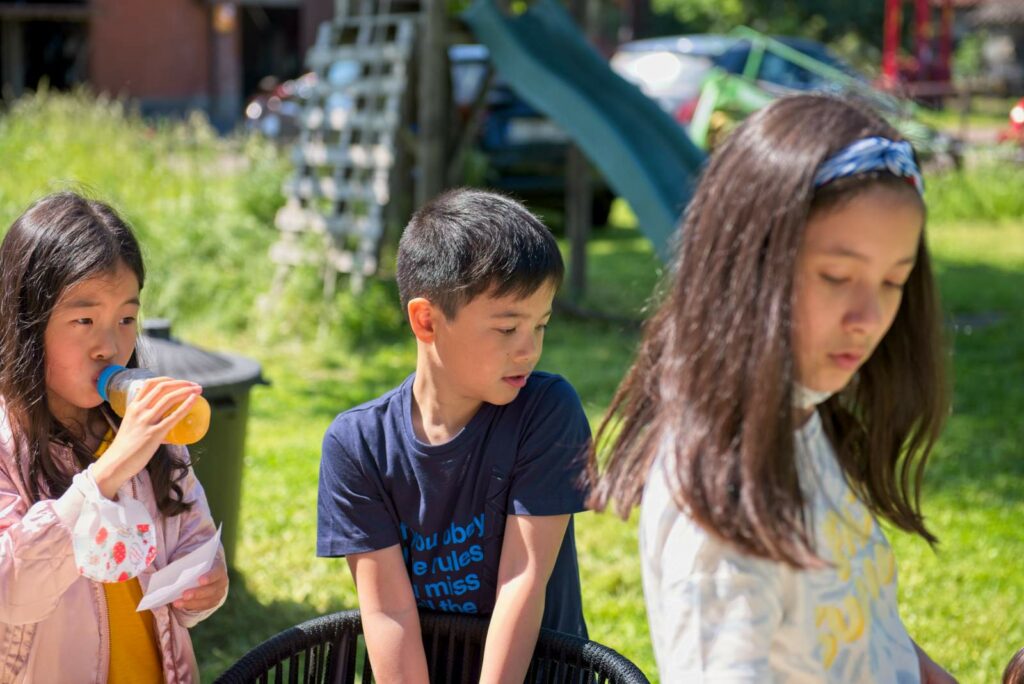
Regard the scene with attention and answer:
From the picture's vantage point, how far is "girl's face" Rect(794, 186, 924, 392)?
1321 mm

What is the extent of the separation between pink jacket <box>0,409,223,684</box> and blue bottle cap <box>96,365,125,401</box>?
0.50 ft

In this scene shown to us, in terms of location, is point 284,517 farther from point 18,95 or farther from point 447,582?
point 18,95

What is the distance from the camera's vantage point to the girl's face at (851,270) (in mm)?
1321

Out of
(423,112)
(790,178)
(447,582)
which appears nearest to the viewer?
(790,178)

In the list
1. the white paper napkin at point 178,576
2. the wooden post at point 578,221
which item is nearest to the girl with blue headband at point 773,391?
the white paper napkin at point 178,576

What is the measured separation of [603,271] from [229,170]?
3.27m

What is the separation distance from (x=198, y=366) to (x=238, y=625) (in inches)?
30.5

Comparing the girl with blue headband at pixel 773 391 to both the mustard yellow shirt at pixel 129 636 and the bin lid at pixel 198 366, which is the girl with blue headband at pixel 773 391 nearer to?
the mustard yellow shirt at pixel 129 636

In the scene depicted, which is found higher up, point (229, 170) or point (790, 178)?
point (790, 178)

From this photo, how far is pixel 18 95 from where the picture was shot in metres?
23.1

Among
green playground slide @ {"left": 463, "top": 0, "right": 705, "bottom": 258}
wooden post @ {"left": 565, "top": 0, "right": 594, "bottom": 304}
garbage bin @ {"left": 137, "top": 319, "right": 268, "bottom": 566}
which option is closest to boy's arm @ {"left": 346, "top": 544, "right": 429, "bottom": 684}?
garbage bin @ {"left": 137, "top": 319, "right": 268, "bottom": 566}

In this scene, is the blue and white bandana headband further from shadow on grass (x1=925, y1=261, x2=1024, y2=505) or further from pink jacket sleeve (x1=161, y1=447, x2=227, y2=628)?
shadow on grass (x1=925, y1=261, x2=1024, y2=505)

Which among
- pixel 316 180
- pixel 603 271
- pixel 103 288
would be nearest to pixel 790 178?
pixel 103 288

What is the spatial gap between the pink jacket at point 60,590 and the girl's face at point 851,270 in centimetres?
111
